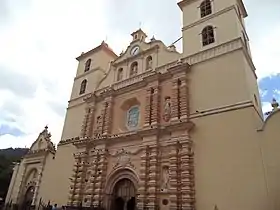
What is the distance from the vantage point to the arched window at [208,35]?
14.3 meters

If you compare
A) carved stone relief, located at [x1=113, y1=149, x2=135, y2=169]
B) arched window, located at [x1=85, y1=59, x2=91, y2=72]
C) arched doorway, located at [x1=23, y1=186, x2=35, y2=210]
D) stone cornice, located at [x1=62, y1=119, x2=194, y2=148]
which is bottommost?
arched doorway, located at [x1=23, y1=186, x2=35, y2=210]

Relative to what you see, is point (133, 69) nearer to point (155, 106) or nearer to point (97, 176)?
point (155, 106)

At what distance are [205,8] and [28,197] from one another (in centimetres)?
1901

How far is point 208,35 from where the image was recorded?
47.7ft

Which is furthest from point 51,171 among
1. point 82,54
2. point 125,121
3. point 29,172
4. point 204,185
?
point 204,185

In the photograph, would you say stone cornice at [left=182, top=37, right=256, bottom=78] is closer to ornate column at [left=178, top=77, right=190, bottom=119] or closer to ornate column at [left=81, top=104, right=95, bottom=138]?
ornate column at [left=178, top=77, right=190, bottom=119]

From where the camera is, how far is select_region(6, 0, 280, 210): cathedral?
10359 mm

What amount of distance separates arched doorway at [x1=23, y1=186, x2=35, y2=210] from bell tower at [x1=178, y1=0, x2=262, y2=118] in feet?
48.1

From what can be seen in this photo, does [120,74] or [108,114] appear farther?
[120,74]

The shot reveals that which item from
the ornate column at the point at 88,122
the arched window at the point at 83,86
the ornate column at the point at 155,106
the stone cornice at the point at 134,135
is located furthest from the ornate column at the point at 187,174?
the arched window at the point at 83,86

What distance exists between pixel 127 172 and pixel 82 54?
12.6 metres

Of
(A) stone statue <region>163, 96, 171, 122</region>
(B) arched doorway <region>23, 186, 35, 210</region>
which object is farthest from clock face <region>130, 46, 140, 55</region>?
(B) arched doorway <region>23, 186, 35, 210</region>

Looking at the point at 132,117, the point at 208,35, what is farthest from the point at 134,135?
the point at 208,35

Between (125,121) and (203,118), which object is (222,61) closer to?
(203,118)
